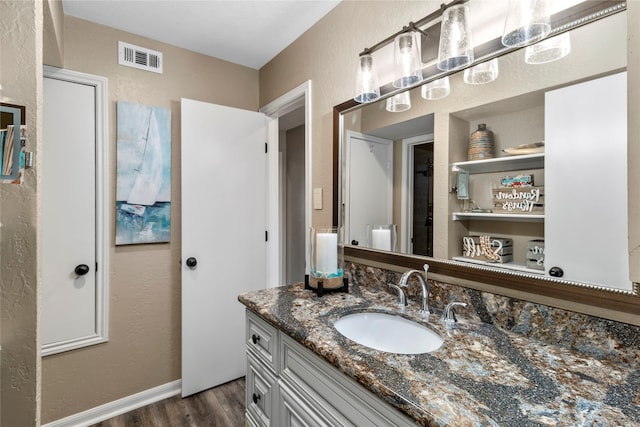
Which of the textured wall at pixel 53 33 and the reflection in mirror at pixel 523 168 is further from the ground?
the textured wall at pixel 53 33

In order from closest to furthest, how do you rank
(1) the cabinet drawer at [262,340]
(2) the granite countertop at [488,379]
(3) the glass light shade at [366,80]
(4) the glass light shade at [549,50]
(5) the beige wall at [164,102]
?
(2) the granite countertop at [488,379]
(4) the glass light shade at [549,50]
(1) the cabinet drawer at [262,340]
(3) the glass light shade at [366,80]
(5) the beige wall at [164,102]

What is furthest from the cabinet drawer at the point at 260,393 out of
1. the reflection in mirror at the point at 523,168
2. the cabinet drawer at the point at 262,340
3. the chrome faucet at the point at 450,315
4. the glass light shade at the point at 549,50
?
the glass light shade at the point at 549,50

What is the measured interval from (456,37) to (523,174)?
0.53 meters

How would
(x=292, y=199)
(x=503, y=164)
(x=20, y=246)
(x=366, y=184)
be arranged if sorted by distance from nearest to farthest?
(x=20, y=246) → (x=503, y=164) → (x=366, y=184) → (x=292, y=199)

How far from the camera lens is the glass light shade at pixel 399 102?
138 cm

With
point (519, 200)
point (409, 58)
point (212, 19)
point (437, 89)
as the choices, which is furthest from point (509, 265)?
point (212, 19)

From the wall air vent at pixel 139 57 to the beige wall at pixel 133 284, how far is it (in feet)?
0.11

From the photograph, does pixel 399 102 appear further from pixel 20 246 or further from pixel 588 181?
pixel 20 246

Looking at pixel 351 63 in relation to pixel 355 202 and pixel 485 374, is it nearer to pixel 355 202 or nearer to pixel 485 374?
pixel 355 202

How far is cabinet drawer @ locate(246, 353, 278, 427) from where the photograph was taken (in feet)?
4.01

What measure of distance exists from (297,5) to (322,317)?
65.7 inches

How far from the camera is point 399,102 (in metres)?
1.42

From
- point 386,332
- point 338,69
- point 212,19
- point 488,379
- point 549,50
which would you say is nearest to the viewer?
point 488,379

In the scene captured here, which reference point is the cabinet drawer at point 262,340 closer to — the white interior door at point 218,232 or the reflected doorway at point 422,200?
the reflected doorway at point 422,200
